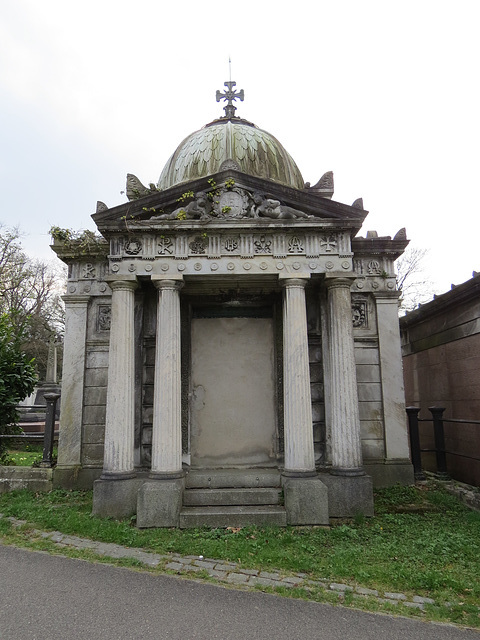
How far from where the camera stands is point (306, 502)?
6691 mm

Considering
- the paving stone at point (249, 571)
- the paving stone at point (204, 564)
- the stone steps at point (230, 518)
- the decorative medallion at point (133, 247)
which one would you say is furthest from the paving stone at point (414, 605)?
the decorative medallion at point (133, 247)

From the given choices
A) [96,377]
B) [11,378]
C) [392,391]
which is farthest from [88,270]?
[392,391]

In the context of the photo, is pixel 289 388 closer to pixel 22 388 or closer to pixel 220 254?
pixel 220 254

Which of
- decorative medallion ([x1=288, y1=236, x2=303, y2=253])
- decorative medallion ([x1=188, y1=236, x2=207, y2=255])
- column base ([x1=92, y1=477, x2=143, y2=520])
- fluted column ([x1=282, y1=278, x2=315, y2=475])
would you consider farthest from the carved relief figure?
column base ([x1=92, y1=477, x2=143, y2=520])

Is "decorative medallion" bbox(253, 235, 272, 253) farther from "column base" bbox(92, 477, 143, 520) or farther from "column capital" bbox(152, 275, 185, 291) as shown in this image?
"column base" bbox(92, 477, 143, 520)

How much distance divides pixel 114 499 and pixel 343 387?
13.2 ft

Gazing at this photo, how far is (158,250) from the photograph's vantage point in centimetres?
763

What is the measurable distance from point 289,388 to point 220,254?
252cm

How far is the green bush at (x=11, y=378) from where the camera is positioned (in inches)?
380

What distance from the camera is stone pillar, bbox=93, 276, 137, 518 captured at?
273 inches

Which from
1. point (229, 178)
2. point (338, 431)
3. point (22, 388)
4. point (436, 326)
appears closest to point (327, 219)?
point (229, 178)

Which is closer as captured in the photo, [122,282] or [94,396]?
[122,282]

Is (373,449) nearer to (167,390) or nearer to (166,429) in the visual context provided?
(166,429)

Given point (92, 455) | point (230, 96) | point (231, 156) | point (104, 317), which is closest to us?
point (92, 455)
